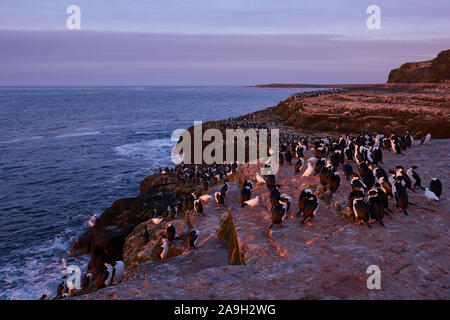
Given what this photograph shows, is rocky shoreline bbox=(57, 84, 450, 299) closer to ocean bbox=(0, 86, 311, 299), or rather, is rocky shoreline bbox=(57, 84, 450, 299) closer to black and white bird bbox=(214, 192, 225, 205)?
black and white bird bbox=(214, 192, 225, 205)

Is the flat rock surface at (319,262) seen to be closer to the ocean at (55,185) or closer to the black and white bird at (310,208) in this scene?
the black and white bird at (310,208)

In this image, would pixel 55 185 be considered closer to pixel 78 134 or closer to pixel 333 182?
pixel 333 182

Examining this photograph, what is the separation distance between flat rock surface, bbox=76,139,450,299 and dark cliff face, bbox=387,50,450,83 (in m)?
97.5

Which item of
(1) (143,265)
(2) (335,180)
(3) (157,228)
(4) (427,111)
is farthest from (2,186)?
(4) (427,111)

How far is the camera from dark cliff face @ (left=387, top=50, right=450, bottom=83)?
87.6m

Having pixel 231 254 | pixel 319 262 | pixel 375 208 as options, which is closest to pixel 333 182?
pixel 375 208

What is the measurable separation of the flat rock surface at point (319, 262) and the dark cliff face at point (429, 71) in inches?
3837

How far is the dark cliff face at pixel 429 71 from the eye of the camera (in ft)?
287

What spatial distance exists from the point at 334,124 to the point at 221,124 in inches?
858

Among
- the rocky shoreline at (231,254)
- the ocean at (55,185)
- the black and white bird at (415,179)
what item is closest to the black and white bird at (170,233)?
the rocky shoreline at (231,254)

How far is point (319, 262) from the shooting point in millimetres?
7516

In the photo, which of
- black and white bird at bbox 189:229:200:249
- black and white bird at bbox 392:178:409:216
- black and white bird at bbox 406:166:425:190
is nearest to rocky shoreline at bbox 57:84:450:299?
black and white bird at bbox 189:229:200:249

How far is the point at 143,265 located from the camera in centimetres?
1178
